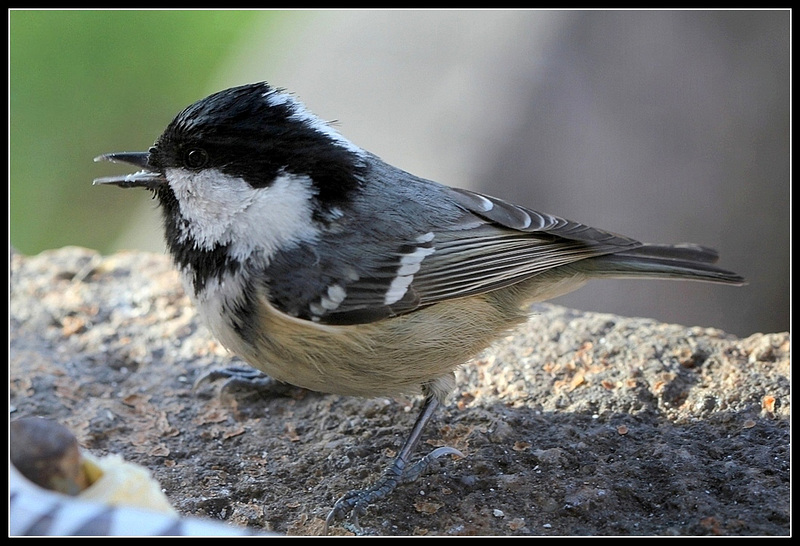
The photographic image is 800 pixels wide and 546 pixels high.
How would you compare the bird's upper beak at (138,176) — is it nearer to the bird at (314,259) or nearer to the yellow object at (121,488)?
the bird at (314,259)

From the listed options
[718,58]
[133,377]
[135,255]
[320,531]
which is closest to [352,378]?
[320,531]

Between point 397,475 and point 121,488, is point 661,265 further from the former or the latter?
point 121,488

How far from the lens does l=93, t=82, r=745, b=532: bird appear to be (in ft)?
8.87

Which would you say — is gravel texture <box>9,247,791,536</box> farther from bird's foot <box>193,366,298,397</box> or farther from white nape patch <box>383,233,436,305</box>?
white nape patch <box>383,233,436,305</box>

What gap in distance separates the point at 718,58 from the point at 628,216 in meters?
1.24

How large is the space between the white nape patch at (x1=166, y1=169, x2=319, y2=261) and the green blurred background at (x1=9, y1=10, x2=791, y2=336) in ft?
7.01

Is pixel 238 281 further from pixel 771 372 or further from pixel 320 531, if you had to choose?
pixel 771 372

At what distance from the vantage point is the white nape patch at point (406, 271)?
2.79 meters

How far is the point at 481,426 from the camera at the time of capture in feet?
10.0

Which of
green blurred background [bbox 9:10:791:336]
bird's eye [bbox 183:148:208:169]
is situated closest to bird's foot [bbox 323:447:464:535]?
bird's eye [bbox 183:148:208:169]

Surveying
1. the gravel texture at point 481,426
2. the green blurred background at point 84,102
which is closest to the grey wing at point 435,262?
the gravel texture at point 481,426

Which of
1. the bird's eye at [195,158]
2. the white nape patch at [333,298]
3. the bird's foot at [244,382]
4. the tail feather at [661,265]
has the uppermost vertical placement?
the bird's eye at [195,158]

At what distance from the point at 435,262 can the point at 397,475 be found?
2.53 feet

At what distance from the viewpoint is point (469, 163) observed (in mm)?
5730
